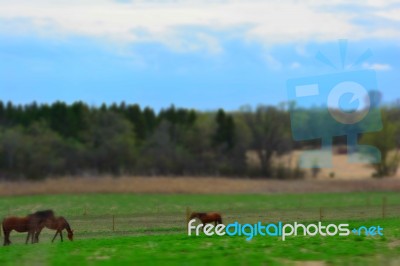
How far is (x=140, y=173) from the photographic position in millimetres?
73562

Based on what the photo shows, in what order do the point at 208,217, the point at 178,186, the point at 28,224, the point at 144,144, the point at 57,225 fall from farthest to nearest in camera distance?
the point at 144,144
the point at 178,186
the point at 208,217
the point at 28,224
the point at 57,225

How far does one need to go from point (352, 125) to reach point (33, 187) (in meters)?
25.4

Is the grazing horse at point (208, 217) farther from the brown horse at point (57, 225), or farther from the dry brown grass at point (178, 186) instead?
the dry brown grass at point (178, 186)

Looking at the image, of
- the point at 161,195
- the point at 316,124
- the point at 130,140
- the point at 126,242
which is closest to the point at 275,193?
the point at 316,124

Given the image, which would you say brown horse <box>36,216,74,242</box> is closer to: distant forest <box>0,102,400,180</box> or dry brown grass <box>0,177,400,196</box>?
dry brown grass <box>0,177,400,196</box>

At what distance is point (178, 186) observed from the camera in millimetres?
51375

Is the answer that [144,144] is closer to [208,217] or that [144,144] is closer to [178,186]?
[178,186]

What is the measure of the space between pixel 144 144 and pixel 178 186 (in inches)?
1188

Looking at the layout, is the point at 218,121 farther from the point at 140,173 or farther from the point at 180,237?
the point at 180,237

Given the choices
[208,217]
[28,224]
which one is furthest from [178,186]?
[28,224]

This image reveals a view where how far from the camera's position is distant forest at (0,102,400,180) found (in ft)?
228

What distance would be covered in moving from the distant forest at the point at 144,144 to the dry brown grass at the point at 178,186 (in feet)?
34.1

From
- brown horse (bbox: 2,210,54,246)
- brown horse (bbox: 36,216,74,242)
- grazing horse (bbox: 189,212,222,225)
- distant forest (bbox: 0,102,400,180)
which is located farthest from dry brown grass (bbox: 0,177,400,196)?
brown horse (bbox: 36,216,74,242)

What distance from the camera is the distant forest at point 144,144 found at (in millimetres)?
69500
